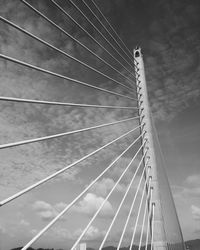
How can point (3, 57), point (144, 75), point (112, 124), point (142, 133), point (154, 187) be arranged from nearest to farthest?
1. point (3, 57)
2. point (112, 124)
3. point (154, 187)
4. point (142, 133)
5. point (144, 75)

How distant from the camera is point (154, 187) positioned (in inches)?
147

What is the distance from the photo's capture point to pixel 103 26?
4480 mm

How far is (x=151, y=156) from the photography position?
157 inches

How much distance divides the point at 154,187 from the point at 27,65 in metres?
2.61

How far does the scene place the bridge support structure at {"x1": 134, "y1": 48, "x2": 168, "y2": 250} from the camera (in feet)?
11.0

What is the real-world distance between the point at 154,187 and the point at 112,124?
115 centimetres

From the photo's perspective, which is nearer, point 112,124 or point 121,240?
point 121,240

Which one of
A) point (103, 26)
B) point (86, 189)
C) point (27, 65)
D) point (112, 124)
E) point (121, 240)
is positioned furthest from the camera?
point (103, 26)

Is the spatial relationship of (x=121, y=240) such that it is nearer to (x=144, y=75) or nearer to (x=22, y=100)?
(x=22, y=100)

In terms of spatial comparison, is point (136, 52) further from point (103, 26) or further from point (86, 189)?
point (86, 189)

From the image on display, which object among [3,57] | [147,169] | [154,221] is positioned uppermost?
[3,57]

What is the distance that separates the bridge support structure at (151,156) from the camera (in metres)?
3.35

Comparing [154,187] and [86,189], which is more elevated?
[86,189]

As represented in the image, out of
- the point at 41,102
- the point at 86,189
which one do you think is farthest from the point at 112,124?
the point at 41,102
